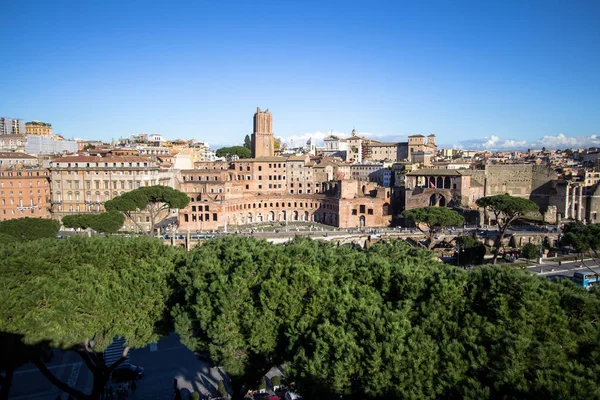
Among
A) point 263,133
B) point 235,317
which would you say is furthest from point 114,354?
point 263,133

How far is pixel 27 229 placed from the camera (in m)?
40.2

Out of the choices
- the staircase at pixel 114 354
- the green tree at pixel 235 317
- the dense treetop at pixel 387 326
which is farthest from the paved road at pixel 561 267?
the staircase at pixel 114 354

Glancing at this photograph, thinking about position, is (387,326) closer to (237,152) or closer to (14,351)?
(14,351)

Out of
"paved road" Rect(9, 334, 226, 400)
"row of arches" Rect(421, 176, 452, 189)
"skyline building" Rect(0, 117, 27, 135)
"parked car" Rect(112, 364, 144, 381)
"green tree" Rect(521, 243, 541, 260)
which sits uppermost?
"skyline building" Rect(0, 117, 27, 135)

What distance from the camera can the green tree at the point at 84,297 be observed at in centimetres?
1714

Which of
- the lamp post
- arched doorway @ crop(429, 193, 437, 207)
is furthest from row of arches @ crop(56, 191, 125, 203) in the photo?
the lamp post

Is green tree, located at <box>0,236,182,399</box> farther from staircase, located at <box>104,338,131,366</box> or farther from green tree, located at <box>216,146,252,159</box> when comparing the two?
green tree, located at <box>216,146,252,159</box>

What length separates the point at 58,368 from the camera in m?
24.6

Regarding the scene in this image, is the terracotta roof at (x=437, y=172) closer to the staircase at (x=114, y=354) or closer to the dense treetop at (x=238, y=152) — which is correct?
the dense treetop at (x=238, y=152)

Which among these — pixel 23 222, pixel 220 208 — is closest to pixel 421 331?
pixel 23 222

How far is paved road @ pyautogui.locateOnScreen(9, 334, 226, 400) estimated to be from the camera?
22266mm

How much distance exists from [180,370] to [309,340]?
12284mm

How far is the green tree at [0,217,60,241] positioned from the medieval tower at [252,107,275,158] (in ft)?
155

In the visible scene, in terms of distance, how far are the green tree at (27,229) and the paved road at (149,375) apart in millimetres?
17524
